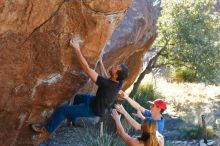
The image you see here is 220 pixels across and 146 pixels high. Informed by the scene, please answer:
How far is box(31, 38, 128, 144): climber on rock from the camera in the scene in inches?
332

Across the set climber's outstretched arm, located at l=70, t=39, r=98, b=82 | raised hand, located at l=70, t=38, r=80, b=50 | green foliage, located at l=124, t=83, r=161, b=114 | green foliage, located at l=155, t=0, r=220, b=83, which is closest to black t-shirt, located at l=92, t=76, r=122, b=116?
climber's outstretched arm, located at l=70, t=39, r=98, b=82

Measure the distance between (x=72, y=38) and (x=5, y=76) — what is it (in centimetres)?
130

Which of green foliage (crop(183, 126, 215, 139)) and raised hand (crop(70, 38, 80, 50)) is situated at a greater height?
raised hand (crop(70, 38, 80, 50))

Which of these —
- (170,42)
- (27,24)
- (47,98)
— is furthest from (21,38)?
(170,42)

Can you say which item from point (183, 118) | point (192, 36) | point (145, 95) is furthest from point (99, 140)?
point (183, 118)

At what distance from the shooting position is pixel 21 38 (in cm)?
805

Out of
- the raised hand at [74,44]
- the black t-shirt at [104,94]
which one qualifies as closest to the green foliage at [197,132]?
the black t-shirt at [104,94]

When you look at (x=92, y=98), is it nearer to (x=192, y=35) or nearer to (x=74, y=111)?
(x=74, y=111)

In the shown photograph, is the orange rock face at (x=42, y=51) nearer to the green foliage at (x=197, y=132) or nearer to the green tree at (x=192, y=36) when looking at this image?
the green foliage at (x=197, y=132)

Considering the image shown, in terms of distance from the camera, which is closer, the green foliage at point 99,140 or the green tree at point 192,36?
the green foliage at point 99,140

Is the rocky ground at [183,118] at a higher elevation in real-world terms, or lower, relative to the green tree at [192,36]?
lower

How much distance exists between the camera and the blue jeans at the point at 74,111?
8906 mm

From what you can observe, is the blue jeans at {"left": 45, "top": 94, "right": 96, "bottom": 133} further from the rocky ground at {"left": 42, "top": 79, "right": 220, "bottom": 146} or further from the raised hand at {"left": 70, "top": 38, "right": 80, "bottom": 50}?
the rocky ground at {"left": 42, "top": 79, "right": 220, "bottom": 146}

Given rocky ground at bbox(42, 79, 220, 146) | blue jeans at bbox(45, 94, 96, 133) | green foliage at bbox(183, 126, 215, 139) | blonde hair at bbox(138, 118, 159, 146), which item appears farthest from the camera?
green foliage at bbox(183, 126, 215, 139)
